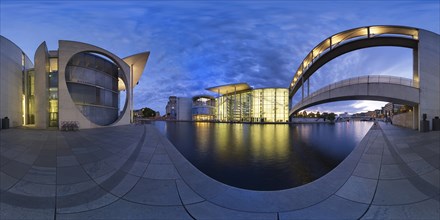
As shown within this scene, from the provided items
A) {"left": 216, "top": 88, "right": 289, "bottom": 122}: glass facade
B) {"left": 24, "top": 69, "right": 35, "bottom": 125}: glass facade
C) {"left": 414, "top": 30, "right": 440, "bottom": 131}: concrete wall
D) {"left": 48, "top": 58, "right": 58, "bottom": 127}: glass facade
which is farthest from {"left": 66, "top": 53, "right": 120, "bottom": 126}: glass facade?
{"left": 216, "top": 88, "right": 289, "bottom": 122}: glass facade

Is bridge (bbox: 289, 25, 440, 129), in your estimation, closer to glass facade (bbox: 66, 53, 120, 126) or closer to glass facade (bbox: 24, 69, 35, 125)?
glass facade (bbox: 66, 53, 120, 126)

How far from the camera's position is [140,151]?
925cm

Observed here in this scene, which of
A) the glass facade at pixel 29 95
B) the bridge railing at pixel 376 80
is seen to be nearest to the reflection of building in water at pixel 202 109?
the glass facade at pixel 29 95

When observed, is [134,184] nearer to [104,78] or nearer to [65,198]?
[65,198]

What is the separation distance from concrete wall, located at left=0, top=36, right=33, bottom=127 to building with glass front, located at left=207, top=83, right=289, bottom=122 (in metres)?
55.0

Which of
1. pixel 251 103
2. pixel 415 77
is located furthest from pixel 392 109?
pixel 415 77

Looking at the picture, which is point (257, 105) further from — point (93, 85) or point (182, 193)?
point (182, 193)

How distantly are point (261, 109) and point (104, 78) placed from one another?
52.1 metres

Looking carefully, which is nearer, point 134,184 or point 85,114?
point 134,184

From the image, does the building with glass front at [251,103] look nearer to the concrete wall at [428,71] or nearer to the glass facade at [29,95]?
the concrete wall at [428,71]

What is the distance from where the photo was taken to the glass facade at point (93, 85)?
22.2m

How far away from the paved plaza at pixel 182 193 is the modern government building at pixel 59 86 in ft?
50.9

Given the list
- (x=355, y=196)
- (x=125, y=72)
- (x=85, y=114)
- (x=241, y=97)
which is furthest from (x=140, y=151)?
(x=241, y=97)

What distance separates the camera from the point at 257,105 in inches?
2773
